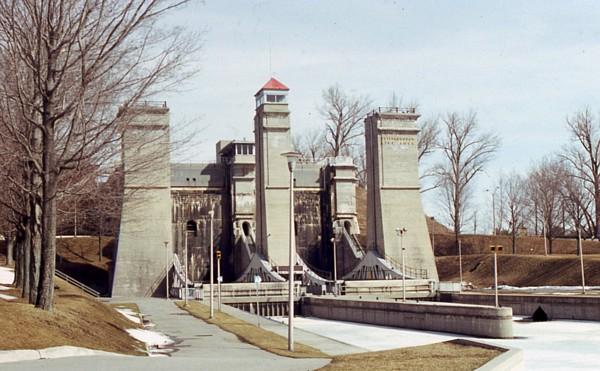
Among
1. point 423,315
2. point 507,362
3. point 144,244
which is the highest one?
point 144,244

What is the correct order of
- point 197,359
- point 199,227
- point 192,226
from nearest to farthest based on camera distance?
point 197,359 → point 199,227 → point 192,226

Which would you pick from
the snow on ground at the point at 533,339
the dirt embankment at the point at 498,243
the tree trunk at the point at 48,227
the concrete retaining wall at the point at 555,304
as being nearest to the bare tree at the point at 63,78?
the tree trunk at the point at 48,227

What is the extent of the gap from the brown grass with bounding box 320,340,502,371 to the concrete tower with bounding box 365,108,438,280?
5122 cm

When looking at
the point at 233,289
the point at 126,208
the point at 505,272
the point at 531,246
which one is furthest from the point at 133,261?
the point at 531,246

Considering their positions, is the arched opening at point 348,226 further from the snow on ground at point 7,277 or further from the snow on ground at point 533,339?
the snow on ground at point 7,277

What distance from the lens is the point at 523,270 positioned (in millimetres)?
73562

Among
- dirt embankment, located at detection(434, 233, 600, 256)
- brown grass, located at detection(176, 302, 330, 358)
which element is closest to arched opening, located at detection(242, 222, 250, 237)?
dirt embankment, located at detection(434, 233, 600, 256)

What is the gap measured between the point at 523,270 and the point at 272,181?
24.1 metres

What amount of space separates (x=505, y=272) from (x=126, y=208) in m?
35.1

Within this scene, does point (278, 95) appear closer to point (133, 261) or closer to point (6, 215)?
point (133, 261)

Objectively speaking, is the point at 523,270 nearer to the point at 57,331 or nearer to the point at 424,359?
the point at 424,359

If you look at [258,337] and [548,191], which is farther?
[548,191]

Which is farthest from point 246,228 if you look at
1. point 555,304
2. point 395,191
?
point 555,304

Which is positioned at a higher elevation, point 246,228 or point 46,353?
point 246,228
